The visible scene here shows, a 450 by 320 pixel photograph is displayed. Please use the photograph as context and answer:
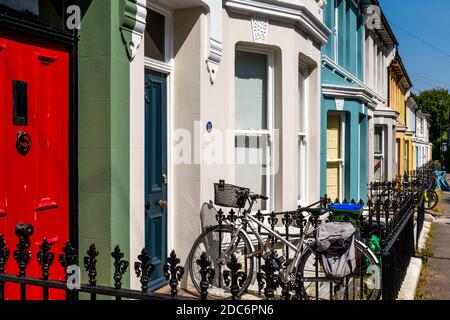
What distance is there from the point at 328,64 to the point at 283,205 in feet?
14.8

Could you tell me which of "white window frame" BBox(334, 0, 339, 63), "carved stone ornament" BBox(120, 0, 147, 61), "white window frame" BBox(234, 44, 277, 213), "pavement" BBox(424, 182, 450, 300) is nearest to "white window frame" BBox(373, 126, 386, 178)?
"pavement" BBox(424, 182, 450, 300)

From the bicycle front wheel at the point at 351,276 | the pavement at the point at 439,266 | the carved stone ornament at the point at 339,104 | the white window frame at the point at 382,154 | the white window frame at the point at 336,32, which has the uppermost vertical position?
the white window frame at the point at 336,32

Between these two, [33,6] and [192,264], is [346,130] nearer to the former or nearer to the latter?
[192,264]

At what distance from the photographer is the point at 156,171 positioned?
5289 millimetres

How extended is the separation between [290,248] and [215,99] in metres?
1.99

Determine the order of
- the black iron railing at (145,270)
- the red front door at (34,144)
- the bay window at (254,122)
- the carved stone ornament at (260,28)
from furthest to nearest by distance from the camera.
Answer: the bay window at (254,122) < the carved stone ornament at (260,28) < the red front door at (34,144) < the black iron railing at (145,270)

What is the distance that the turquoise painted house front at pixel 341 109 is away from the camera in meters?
10.5

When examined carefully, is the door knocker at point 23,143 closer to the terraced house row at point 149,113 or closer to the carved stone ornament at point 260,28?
the terraced house row at point 149,113

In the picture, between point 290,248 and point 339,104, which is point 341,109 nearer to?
point 339,104

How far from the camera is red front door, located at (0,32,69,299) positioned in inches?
141

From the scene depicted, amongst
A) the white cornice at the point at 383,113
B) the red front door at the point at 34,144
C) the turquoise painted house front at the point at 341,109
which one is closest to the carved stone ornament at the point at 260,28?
the red front door at the point at 34,144

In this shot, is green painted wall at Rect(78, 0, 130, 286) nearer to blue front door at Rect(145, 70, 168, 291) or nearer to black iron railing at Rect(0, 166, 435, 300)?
black iron railing at Rect(0, 166, 435, 300)

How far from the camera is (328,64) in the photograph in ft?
34.3
